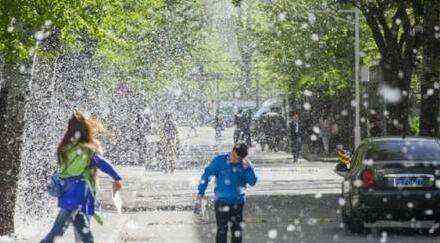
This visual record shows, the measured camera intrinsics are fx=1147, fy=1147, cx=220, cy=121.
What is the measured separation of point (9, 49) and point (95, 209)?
580 cm

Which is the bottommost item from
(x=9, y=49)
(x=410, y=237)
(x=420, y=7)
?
(x=410, y=237)

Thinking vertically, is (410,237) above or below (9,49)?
below

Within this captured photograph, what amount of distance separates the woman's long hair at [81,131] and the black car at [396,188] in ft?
21.2

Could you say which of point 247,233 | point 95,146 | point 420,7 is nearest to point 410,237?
point 247,233

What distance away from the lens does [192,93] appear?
440ft

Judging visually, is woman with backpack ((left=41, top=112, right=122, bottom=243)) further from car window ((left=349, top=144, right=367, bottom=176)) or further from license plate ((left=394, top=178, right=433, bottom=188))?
car window ((left=349, top=144, right=367, bottom=176))

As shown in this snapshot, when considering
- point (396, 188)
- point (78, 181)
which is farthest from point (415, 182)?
point (78, 181)

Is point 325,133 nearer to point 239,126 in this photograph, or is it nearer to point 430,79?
point 239,126

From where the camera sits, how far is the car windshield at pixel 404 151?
1616 centimetres

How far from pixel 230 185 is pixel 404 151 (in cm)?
526

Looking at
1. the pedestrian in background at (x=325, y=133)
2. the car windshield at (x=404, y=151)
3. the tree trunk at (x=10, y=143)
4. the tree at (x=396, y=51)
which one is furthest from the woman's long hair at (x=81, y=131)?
the pedestrian in background at (x=325, y=133)

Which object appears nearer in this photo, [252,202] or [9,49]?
[9,49]

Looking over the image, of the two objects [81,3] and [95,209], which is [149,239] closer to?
[81,3]

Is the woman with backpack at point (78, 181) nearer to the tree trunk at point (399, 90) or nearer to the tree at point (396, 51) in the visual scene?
the tree at point (396, 51)
